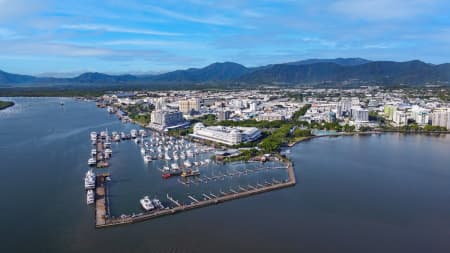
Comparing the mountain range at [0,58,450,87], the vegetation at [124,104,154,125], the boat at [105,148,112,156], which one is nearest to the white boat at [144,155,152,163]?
the boat at [105,148,112,156]

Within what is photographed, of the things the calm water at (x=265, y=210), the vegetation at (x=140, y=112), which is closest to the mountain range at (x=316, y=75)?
the vegetation at (x=140, y=112)

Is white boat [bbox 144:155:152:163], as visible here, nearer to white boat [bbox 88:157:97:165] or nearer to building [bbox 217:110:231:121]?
white boat [bbox 88:157:97:165]

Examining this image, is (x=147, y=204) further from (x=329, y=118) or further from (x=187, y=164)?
(x=329, y=118)

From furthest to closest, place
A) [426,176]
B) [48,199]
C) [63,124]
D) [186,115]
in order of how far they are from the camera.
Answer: [186,115], [63,124], [426,176], [48,199]

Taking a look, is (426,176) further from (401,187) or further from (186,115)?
(186,115)

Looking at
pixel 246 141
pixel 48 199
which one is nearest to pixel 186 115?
pixel 246 141

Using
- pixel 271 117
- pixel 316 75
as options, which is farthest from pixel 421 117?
pixel 316 75
